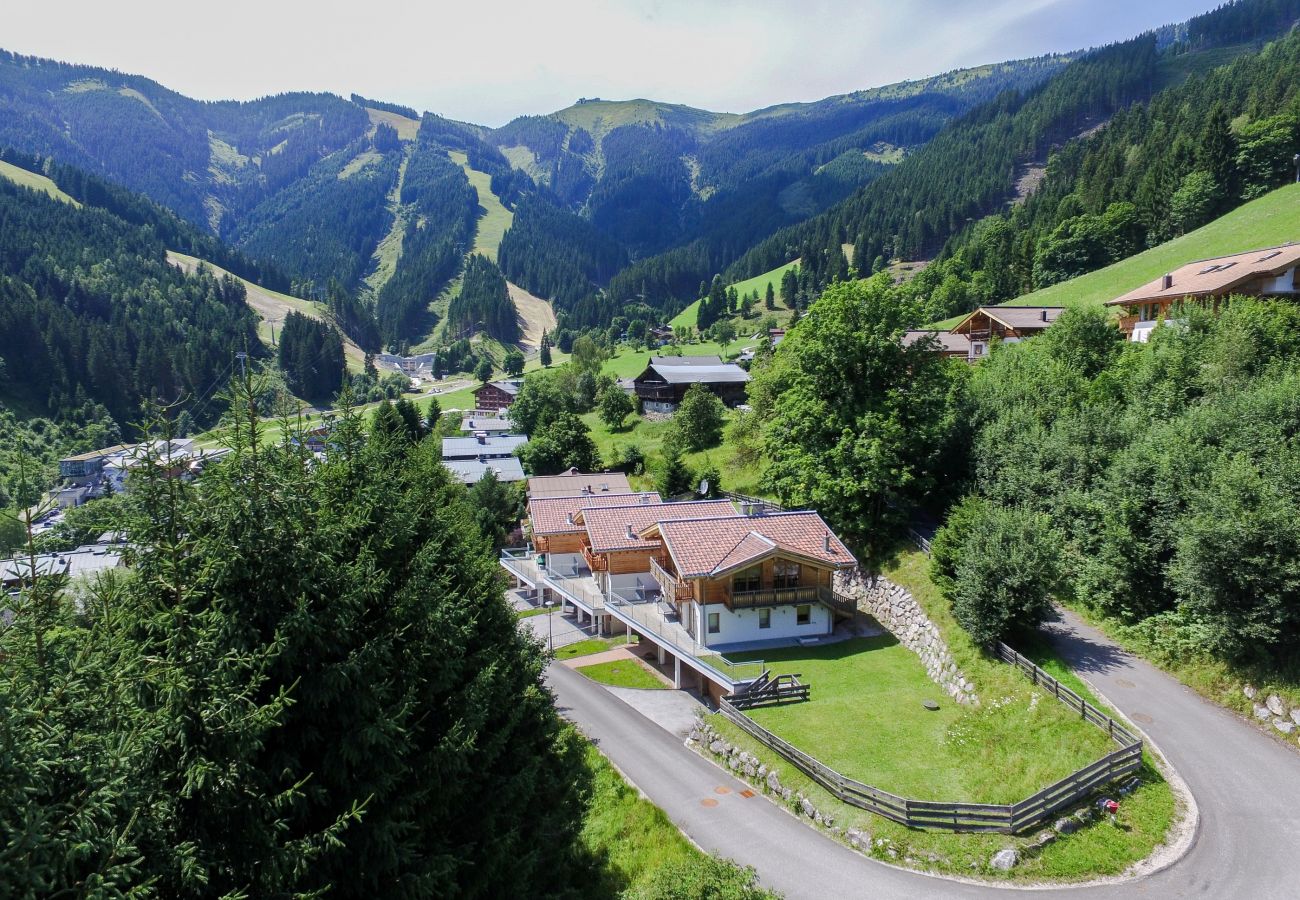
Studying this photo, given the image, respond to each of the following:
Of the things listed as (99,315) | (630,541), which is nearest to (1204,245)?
(630,541)

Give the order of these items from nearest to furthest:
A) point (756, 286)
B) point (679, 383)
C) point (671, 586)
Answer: point (671, 586)
point (679, 383)
point (756, 286)

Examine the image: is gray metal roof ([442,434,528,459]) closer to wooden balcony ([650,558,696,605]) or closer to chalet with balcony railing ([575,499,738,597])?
chalet with balcony railing ([575,499,738,597])

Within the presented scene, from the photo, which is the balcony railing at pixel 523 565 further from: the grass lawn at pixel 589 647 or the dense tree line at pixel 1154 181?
the dense tree line at pixel 1154 181

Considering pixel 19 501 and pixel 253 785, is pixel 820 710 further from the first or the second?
pixel 19 501

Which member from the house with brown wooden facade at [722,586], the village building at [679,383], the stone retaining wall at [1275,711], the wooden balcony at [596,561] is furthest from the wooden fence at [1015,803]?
the village building at [679,383]

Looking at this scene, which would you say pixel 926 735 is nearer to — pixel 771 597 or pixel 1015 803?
pixel 1015 803

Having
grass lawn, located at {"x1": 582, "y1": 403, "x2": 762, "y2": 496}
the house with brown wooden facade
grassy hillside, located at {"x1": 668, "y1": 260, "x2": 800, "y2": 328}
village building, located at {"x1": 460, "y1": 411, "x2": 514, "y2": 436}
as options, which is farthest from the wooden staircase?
grassy hillside, located at {"x1": 668, "y1": 260, "x2": 800, "y2": 328}
